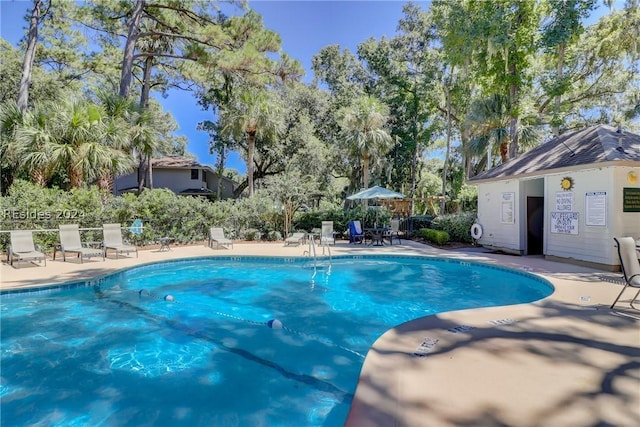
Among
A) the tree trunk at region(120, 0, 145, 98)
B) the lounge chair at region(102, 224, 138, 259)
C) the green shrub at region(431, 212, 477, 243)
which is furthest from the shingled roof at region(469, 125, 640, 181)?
the tree trunk at region(120, 0, 145, 98)

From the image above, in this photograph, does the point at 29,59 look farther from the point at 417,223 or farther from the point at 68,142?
the point at 417,223

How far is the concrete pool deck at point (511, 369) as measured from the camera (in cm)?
259

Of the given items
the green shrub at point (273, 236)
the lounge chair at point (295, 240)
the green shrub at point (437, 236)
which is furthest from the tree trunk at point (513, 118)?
the green shrub at point (273, 236)

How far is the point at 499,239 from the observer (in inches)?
505

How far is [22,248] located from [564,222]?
14.8 meters

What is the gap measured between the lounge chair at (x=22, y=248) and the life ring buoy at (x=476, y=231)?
1382 centimetres

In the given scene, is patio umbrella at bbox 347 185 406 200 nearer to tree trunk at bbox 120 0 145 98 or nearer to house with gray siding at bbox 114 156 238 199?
tree trunk at bbox 120 0 145 98

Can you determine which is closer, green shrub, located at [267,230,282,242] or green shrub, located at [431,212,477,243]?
green shrub, located at [431,212,477,243]

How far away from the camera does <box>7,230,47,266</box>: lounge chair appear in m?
8.80

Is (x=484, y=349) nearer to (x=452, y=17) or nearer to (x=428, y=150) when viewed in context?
Answer: (x=452, y=17)

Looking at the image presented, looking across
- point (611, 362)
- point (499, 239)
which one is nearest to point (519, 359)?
point (611, 362)

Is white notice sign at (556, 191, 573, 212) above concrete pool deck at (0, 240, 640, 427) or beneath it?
above

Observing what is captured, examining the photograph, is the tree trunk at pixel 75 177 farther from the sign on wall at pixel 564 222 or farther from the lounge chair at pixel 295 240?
the sign on wall at pixel 564 222

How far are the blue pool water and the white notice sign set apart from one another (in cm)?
284
